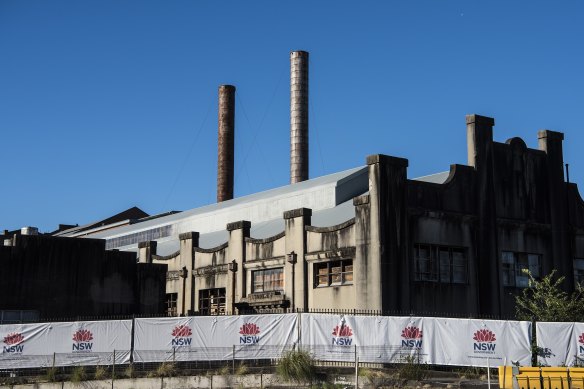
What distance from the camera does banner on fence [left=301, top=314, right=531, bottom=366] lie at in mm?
27188

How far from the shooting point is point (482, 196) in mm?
40156

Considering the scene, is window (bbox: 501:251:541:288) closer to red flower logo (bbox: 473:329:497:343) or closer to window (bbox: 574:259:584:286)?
window (bbox: 574:259:584:286)

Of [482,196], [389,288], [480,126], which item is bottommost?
[389,288]

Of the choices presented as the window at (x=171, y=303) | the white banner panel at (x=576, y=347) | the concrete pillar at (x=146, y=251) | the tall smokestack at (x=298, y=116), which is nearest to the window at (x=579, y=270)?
the white banner panel at (x=576, y=347)

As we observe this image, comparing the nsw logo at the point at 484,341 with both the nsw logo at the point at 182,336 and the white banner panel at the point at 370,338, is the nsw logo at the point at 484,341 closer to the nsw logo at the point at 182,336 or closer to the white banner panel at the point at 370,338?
the white banner panel at the point at 370,338

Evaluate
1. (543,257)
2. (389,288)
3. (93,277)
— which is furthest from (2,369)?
(543,257)

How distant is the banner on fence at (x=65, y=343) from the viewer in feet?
95.8

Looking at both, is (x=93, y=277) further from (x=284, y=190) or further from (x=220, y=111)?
(x=220, y=111)

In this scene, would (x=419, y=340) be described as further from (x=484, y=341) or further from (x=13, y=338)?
(x=13, y=338)

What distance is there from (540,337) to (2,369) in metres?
18.3

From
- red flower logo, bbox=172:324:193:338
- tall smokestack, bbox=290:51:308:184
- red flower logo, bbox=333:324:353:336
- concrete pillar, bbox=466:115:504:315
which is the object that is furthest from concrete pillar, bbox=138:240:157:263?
red flower logo, bbox=333:324:353:336

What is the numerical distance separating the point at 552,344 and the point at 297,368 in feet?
27.9

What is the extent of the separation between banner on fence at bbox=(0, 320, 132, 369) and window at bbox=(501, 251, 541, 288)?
19.4 metres

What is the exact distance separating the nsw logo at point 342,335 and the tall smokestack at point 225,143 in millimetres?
39999
